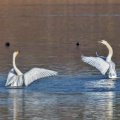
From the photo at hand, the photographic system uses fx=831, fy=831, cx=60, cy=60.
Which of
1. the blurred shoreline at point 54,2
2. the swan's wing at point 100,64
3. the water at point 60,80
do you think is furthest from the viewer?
the blurred shoreline at point 54,2

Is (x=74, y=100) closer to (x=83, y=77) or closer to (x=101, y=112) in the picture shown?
(x=101, y=112)

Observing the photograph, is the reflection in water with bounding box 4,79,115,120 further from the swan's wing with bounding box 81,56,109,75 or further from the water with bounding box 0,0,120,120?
the swan's wing with bounding box 81,56,109,75

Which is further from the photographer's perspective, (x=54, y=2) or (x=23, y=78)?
(x=54, y=2)

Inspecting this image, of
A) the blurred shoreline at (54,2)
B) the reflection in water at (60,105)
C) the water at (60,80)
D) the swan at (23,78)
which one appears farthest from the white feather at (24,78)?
the blurred shoreline at (54,2)

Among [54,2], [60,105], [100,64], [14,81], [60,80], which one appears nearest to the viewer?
[60,105]

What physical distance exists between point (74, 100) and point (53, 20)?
4046 cm

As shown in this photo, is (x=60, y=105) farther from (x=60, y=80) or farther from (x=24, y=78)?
(x=60, y=80)


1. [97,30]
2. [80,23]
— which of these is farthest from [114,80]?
[80,23]

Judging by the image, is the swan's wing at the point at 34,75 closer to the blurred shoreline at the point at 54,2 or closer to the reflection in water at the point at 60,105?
the reflection in water at the point at 60,105

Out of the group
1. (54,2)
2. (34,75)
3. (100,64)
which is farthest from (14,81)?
(54,2)

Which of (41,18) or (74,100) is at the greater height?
(41,18)

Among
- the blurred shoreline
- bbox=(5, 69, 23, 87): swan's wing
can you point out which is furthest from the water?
the blurred shoreline

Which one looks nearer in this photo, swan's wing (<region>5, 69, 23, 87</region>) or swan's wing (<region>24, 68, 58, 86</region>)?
swan's wing (<region>5, 69, 23, 87</region>)

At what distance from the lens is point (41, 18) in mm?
62250
